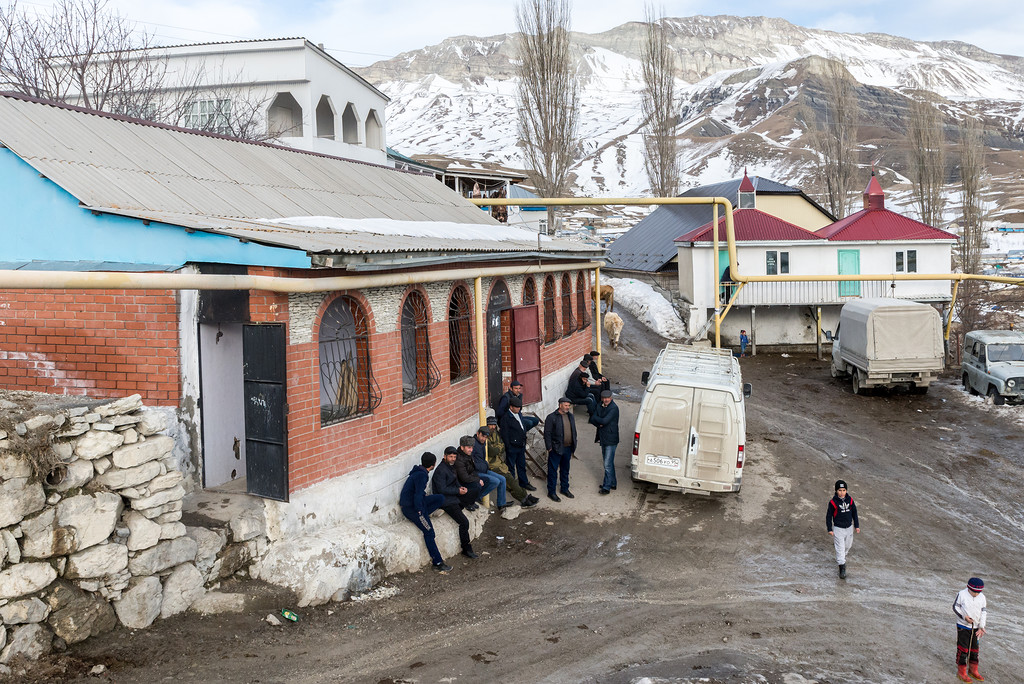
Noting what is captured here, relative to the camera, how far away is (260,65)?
30375mm

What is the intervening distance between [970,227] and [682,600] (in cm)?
3742

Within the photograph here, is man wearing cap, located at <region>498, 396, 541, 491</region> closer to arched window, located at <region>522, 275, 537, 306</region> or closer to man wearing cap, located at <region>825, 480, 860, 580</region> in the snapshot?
arched window, located at <region>522, 275, 537, 306</region>

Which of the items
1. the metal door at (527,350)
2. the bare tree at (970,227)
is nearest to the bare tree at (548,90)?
the bare tree at (970,227)

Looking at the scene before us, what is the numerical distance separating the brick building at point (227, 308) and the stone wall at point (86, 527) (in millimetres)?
1106

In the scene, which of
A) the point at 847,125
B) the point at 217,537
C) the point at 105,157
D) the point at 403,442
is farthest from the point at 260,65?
the point at 847,125

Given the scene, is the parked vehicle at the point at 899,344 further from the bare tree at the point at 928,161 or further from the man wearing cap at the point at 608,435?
the bare tree at the point at 928,161

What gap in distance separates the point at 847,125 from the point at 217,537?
54.9 metres

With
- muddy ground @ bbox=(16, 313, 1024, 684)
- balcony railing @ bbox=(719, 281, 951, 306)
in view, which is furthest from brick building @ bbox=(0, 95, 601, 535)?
balcony railing @ bbox=(719, 281, 951, 306)

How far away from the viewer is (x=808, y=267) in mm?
31344

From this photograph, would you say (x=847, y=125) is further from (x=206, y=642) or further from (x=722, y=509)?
(x=206, y=642)

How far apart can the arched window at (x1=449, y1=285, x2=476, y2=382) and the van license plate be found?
3.29 meters

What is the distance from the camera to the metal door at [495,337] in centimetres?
1437

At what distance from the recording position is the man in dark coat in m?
12.8

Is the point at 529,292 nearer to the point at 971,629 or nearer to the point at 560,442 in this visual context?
the point at 560,442
